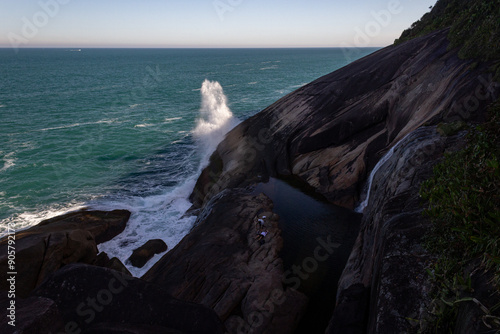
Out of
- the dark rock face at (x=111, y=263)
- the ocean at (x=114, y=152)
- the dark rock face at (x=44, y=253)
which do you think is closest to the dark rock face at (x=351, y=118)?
the ocean at (x=114, y=152)

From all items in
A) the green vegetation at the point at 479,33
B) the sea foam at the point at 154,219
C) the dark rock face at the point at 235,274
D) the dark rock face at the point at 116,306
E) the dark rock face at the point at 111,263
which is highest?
the green vegetation at the point at 479,33

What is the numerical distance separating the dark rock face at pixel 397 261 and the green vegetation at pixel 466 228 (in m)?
0.55

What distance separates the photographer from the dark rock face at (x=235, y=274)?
12.3m

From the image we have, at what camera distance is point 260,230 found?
17.2 m

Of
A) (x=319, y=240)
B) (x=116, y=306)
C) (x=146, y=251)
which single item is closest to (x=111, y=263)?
(x=146, y=251)

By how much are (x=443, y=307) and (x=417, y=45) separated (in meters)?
25.7

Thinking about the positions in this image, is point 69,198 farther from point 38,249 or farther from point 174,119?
point 174,119

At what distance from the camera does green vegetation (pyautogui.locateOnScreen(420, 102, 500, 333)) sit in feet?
18.1

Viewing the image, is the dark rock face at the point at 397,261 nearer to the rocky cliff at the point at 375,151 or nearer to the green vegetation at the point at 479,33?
the rocky cliff at the point at 375,151

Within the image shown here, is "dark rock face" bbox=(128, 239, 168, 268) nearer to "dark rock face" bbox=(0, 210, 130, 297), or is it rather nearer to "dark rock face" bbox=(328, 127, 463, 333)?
"dark rock face" bbox=(0, 210, 130, 297)

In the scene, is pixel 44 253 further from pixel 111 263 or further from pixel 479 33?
pixel 479 33

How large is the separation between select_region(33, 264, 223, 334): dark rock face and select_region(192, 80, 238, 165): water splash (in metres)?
26.6

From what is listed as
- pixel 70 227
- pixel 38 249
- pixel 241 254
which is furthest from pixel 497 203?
pixel 70 227

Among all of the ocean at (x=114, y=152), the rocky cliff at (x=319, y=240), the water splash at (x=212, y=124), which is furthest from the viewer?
the water splash at (x=212, y=124)
